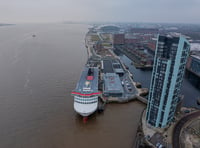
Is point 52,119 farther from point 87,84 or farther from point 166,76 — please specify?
point 166,76

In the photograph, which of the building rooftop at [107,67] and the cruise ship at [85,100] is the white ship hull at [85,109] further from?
the building rooftop at [107,67]

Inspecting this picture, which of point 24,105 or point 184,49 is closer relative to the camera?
point 184,49

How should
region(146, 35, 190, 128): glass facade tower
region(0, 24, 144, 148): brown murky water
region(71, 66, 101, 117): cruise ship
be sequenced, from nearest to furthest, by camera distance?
region(146, 35, 190, 128): glass facade tower → region(0, 24, 144, 148): brown murky water → region(71, 66, 101, 117): cruise ship

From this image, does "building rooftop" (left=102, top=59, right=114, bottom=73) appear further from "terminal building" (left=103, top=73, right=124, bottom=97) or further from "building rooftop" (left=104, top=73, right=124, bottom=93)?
"terminal building" (left=103, top=73, right=124, bottom=97)

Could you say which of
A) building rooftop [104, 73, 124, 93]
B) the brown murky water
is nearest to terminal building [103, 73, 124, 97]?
building rooftop [104, 73, 124, 93]

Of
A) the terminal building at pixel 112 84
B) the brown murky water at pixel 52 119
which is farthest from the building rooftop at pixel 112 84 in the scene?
the brown murky water at pixel 52 119

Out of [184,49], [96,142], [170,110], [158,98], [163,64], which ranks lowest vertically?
[96,142]

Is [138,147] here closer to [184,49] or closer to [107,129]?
[107,129]

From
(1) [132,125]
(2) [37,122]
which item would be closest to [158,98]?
(1) [132,125]
